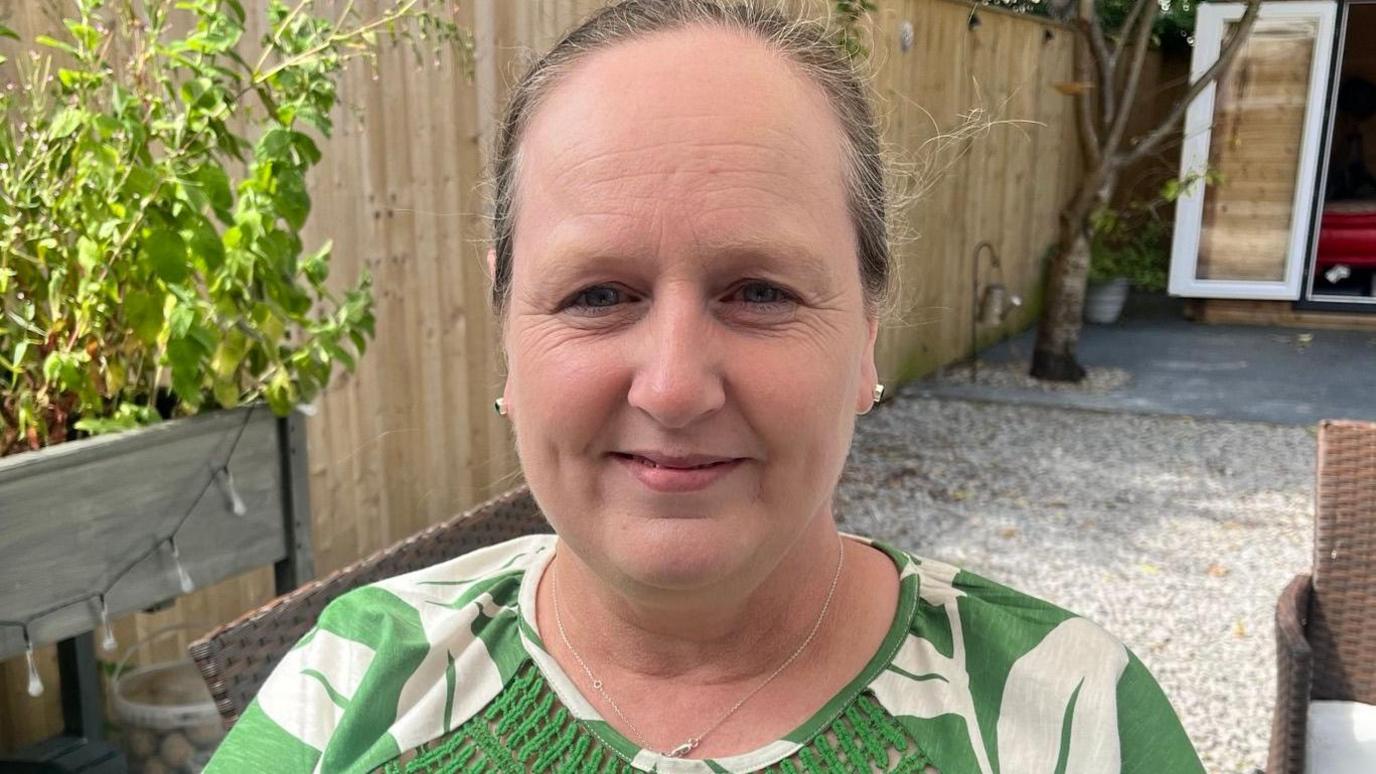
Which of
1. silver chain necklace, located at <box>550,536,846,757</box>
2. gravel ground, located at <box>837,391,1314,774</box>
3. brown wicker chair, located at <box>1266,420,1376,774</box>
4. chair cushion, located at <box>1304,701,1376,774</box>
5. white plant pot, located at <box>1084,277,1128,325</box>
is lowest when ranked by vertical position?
gravel ground, located at <box>837,391,1314,774</box>

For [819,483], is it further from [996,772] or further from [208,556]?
[208,556]

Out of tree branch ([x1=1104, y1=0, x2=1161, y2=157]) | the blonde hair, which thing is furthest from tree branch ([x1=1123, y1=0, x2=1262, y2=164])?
the blonde hair

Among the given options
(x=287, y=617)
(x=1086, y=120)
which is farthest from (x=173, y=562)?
(x=1086, y=120)

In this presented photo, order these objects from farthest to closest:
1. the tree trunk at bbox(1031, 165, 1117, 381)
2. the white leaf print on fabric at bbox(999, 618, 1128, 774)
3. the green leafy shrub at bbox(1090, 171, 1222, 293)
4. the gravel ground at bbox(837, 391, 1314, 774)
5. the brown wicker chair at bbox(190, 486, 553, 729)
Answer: the green leafy shrub at bbox(1090, 171, 1222, 293)
the tree trunk at bbox(1031, 165, 1117, 381)
the gravel ground at bbox(837, 391, 1314, 774)
the brown wicker chair at bbox(190, 486, 553, 729)
the white leaf print on fabric at bbox(999, 618, 1128, 774)

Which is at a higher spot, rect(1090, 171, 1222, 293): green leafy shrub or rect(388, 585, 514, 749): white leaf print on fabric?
rect(388, 585, 514, 749): white leaf print on fabric

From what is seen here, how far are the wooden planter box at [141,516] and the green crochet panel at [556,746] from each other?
934 mm

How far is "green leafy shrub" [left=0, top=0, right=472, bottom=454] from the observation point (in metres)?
1.81

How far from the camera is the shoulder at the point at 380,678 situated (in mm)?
1139

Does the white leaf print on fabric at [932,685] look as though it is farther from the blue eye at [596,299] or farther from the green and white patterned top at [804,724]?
the blue eye at [596,299]

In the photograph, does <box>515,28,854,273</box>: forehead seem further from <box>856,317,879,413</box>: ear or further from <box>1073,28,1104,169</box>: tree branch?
<box>1073,28,1104,169</box>: tree branch

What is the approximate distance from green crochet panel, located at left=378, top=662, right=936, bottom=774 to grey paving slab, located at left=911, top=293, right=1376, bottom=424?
5.81 meters

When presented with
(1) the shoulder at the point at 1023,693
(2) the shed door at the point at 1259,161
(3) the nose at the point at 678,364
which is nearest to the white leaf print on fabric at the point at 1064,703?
(1) the shoulder at the point at 1023,693

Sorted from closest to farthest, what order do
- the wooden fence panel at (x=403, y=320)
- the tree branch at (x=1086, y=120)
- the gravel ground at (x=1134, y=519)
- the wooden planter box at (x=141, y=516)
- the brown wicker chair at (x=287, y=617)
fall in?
the brown wicker chair at (x=287, y=617) → the wooden planter box at (x=141, y=516) → the wooden fence panel at (x=403, y=320) → the gravel ground at (x=1134, y=519) → the tree branch at (x=1086, y=120)

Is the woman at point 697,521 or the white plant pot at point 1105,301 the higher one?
the woman at point 697,521
